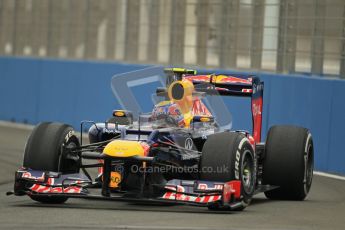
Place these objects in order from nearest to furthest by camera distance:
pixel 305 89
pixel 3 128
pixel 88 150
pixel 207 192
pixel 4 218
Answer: pixel 4 218 < pixel 207 192 < pixel 88 150 < pixel 305 89 < pixel 3 128

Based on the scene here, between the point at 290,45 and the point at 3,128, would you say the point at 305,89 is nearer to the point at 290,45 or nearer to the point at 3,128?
the point at 290,45

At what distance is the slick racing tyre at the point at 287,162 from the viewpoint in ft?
39.1

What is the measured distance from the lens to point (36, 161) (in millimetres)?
11062

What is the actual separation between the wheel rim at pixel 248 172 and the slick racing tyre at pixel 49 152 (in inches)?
69.0

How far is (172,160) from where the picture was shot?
1096 cm

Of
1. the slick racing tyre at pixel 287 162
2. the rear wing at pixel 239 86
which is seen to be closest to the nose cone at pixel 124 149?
the slick racing tyre at pixel 287 162

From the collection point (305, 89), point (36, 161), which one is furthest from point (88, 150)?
point (305, 89)

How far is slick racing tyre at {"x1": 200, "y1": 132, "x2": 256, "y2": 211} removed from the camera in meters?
10.6

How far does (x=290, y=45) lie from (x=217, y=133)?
6460 mm

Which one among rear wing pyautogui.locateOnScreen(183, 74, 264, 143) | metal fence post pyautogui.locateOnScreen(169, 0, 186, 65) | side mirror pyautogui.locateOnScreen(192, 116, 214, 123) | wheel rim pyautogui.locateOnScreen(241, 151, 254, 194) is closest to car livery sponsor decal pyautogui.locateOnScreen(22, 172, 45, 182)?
side mirror pyautogui.locateOnScreen(192, 116, 214, 123)

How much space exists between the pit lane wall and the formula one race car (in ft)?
10.3

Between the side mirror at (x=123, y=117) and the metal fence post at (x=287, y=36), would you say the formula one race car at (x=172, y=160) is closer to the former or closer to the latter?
the side mirror at (x=123, y=117)

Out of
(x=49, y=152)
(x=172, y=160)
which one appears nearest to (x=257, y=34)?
(x=172, y=160)
